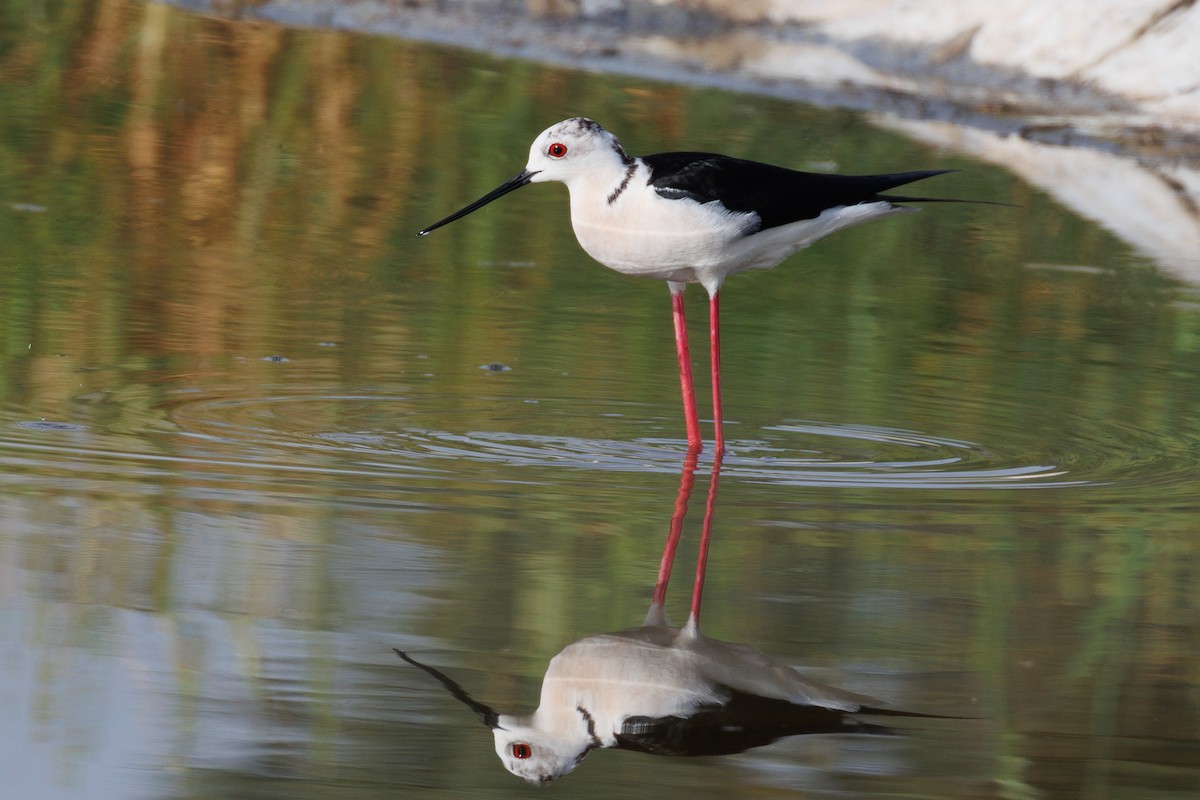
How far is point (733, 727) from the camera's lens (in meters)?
3.16

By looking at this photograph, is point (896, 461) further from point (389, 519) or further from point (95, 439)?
point (95, 439)

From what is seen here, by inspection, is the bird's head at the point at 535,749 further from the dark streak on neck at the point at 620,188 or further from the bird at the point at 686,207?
the dark streak on neck at the point at 620,188

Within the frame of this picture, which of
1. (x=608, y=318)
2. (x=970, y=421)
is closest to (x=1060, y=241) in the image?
(x=608, y=318)

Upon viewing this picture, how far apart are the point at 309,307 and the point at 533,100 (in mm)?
4983

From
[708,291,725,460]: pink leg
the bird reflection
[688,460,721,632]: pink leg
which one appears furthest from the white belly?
the bird reflection

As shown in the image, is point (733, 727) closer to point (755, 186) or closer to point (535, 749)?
point (535, 749)

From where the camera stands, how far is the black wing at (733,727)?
308 cm

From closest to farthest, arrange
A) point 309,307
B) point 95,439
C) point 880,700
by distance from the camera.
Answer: point 880,700, point 95,439, point 309,307

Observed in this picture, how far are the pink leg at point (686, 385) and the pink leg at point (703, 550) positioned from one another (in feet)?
0.51

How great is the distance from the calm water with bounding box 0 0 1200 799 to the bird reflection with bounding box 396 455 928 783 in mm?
45

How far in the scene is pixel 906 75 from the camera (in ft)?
42.4

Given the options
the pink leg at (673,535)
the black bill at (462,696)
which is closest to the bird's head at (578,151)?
the pink leg at (673,535)

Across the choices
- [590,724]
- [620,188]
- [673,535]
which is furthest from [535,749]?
[620,188]

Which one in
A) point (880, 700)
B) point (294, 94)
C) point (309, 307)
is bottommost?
point (880, 700)
